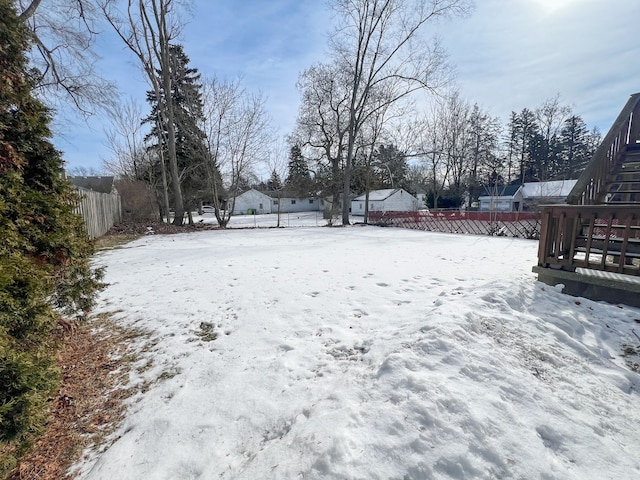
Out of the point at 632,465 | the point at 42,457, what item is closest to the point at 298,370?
the point at 42,457

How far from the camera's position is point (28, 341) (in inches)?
71.1

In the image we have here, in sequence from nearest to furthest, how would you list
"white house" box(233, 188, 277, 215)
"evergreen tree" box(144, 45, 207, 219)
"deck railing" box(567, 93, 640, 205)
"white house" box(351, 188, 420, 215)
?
1. "deck railing" box(567, 93, 640, 205)
2. "evergreen tree" box(144, 45, 207, 219)
3. "white house" box(351, 188, 420, 215)
4. "white house" box(233, 188, 277, 215)

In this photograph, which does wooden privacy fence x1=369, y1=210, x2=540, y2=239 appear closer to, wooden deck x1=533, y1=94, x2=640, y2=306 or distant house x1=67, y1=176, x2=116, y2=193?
wooden deck x1=533, y1=94, x2=640, y2=306

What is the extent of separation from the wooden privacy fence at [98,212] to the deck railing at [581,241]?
10317 millimetres

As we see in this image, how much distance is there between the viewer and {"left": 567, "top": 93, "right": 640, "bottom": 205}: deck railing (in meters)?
5.16

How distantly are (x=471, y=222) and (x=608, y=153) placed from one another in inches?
378

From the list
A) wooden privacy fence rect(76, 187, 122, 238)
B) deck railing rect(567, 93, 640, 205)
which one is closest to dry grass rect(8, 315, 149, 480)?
wooden privacy fence rect(76, 187, 122, 238)

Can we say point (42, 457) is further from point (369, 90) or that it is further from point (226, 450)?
point (369, 90)

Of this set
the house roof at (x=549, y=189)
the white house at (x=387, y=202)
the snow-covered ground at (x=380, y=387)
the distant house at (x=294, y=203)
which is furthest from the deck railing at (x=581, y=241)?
the distant house at (x=294, y=203)

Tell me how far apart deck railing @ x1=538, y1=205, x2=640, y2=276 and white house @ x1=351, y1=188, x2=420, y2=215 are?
89.3 feet

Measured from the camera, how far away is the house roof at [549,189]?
25.8 metres

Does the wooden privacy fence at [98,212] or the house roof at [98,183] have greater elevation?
the house roof at [98,183]

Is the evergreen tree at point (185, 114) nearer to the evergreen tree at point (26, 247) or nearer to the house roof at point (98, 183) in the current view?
the house roof at point (98, 183)

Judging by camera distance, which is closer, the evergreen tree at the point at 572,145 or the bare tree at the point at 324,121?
the bare tree at the point at 324,121
